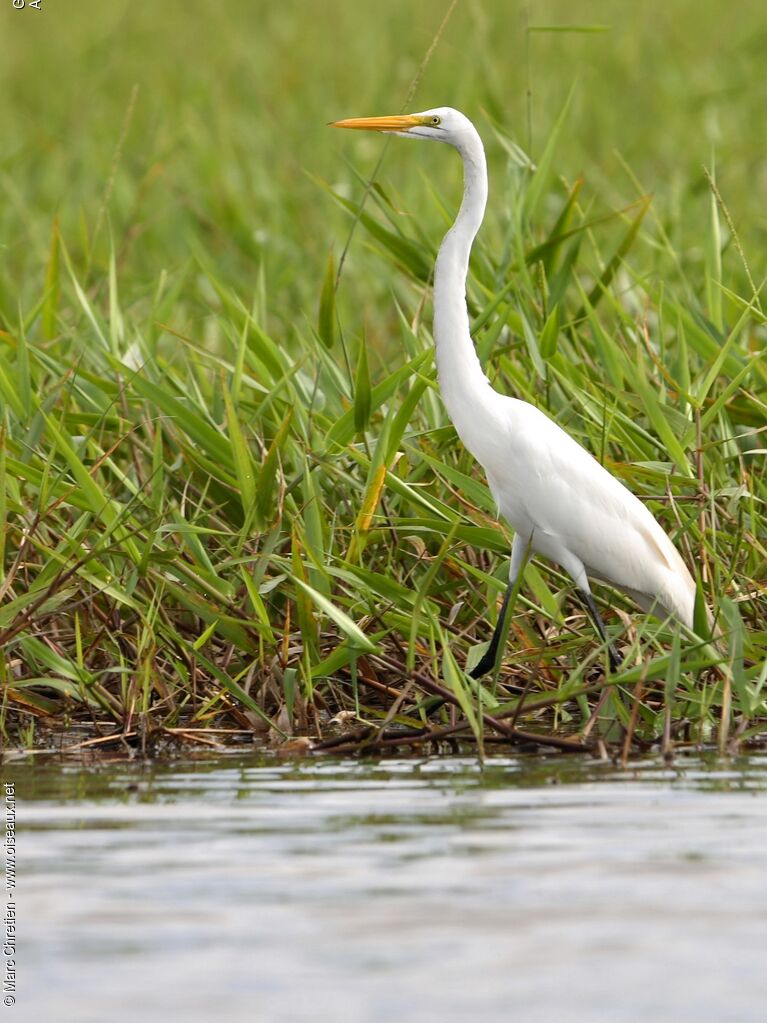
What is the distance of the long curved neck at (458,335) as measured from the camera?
496 cm

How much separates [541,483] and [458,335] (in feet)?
1.48

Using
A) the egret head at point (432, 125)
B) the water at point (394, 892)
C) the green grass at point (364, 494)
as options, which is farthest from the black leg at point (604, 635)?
the egret head at point (432, 125)

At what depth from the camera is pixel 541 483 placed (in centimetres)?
502

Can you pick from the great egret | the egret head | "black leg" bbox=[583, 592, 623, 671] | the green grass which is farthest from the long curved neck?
"black leg" bbox=[583, 592, 623, 671]

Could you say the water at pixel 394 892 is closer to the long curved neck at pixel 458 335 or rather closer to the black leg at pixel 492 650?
the black leg at pixel 492 650

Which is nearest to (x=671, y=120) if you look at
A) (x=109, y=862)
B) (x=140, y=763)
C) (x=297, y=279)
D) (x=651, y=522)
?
(x=297, y=279)

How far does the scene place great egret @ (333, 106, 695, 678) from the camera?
196 inches

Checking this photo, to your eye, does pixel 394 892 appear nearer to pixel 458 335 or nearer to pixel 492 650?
pixel 492 650

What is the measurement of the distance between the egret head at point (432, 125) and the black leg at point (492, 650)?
1.29 metres

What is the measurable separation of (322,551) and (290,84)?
31.1 feet

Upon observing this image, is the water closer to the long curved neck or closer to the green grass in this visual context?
the green grass

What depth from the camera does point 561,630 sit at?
16.4ft

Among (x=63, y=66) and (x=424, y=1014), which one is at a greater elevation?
(x=63, y=66)

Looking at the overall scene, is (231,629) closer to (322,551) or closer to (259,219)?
(322,551)
